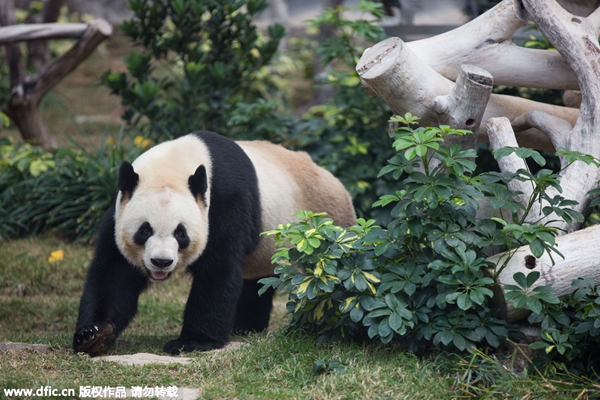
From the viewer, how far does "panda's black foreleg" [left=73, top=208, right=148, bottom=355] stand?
13.9 ft

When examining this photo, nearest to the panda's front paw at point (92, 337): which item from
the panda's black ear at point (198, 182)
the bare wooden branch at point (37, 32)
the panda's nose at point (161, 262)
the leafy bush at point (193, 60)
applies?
the panda's nose at point (161, 262)

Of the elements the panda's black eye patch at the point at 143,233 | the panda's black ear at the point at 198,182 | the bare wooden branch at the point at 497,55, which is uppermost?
the bare wooden branch at the point at 497,55

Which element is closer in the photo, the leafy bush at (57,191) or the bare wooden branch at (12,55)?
the leafy bush at (57,191)

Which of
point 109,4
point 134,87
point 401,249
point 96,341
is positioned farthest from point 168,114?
point 109,4

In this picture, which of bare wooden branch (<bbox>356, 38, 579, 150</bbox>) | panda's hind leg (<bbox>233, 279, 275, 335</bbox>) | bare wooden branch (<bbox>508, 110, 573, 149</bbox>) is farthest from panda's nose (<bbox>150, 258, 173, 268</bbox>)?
bare wooden branch (<bbox>508, 110, 573, 149</bbox>)

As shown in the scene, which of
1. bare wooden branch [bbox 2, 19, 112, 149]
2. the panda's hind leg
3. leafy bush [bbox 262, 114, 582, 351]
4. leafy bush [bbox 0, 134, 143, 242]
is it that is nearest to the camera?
leafy bush [bbox 262, 114, 582, 351]

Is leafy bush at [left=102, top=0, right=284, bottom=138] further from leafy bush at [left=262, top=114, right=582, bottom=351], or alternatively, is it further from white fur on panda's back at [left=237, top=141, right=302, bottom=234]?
leafy bush at [left=262, top=114, right=582, bottom=351]

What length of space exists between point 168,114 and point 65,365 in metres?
4.23

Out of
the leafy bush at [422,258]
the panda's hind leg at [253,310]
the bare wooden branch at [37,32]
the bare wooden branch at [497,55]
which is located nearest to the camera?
the leafy bush at [422,258]

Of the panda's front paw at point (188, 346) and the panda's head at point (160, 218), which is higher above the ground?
the panda's head at point (160, 218)

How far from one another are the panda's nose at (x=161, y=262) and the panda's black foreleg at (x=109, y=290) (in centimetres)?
37

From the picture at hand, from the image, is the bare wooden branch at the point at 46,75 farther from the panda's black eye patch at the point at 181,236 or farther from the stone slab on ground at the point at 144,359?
the stone slab on ground at the point at 144,359

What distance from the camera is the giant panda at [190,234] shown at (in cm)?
407

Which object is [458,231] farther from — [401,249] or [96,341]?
[96,341]
